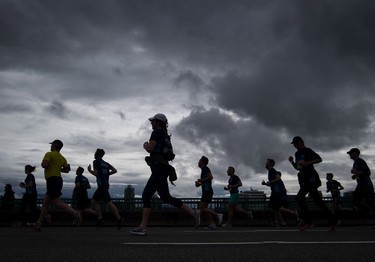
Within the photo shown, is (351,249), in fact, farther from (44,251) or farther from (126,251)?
(44,251)

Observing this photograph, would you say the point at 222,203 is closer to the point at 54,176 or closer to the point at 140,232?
the point at 54,176

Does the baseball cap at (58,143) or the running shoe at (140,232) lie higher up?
the baseball cap at (58,143)

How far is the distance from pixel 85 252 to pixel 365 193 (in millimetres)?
8371

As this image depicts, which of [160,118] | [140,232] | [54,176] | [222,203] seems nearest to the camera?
[140,232]

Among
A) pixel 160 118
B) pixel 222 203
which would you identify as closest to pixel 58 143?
pixel 160 118

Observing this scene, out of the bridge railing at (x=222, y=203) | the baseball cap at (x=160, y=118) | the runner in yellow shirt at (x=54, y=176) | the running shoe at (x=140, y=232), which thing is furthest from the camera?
the bridge railing at (x=222, y=203)

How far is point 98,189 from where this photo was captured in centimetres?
1252

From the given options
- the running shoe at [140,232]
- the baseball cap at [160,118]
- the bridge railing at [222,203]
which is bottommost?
the running shoe at [140,232]

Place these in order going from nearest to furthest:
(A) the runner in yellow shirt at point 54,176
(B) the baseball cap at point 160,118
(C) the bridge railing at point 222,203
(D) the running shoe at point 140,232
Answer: (D) the running shoe at point 140,232
(B) the baseball cap at point 160,118
(A) the runner in yellow shirt at point 54,176
(C) the bridge railing at point 222,203

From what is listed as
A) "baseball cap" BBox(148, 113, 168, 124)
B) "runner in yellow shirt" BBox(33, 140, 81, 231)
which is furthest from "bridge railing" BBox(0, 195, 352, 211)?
"baseball cap" BBox(148, 113, 168, 124)

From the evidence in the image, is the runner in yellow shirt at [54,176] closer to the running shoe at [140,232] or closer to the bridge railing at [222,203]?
the running shoe at [140,232]

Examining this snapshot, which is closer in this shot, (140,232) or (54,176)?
(140,232)

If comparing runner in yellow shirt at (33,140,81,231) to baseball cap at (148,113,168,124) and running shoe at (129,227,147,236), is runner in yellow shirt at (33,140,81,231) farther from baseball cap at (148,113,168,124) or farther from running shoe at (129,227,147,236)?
baseball cap at (148,113,168,124)

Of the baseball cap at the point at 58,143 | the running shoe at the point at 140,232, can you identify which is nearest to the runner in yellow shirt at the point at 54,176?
the baseball cap at the point at 58,143
